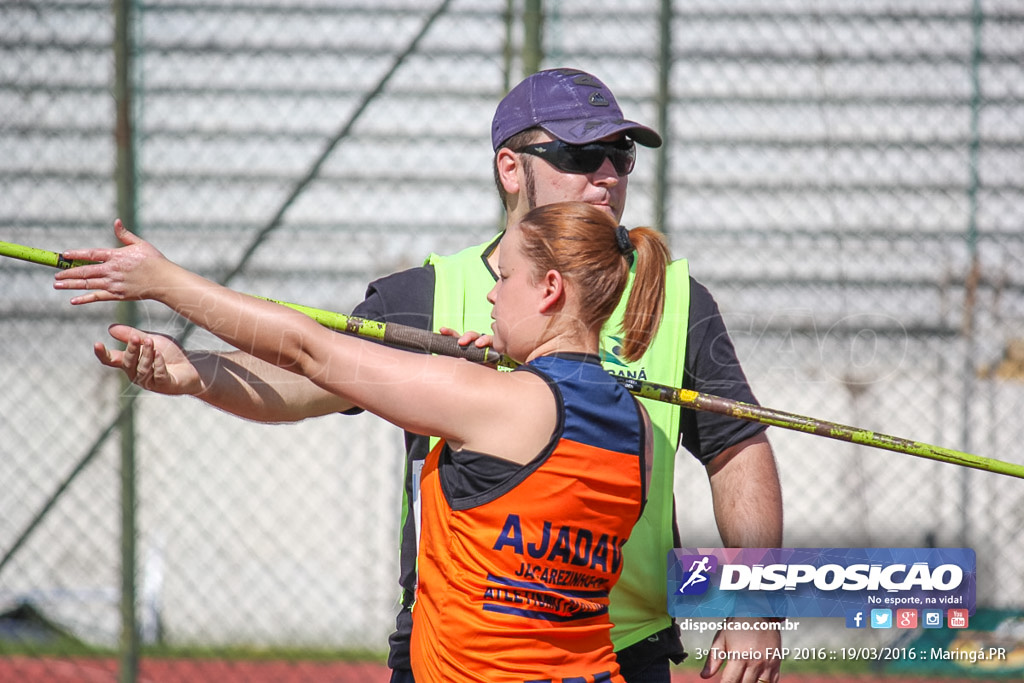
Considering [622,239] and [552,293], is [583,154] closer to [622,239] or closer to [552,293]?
[622,239]

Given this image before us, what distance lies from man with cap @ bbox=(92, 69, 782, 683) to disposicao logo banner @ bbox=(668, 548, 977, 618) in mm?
103

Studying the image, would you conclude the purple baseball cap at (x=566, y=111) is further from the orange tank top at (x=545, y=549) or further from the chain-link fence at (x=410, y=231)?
the chain-link fence at (x=410, y=231)

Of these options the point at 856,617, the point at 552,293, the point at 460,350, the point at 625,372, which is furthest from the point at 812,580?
the point at 552,293

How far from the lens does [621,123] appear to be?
204cm

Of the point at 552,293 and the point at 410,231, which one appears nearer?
the point at 552,293

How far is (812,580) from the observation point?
103 inches

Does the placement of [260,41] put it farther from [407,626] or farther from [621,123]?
[407,626]

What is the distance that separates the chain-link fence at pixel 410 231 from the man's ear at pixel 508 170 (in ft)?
6.17

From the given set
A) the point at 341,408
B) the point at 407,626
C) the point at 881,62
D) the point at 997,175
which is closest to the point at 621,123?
the point at 341,408

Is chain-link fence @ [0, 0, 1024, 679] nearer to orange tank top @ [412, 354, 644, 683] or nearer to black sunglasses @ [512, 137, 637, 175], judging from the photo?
black sunglasses @ [512, 137, 637, 175]

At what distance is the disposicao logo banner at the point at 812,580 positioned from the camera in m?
2.15

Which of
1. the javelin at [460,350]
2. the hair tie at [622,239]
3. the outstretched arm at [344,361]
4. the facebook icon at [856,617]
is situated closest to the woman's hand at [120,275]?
the outstretched arm at [344,361]

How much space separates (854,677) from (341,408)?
319 cm

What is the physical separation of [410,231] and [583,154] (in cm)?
217
